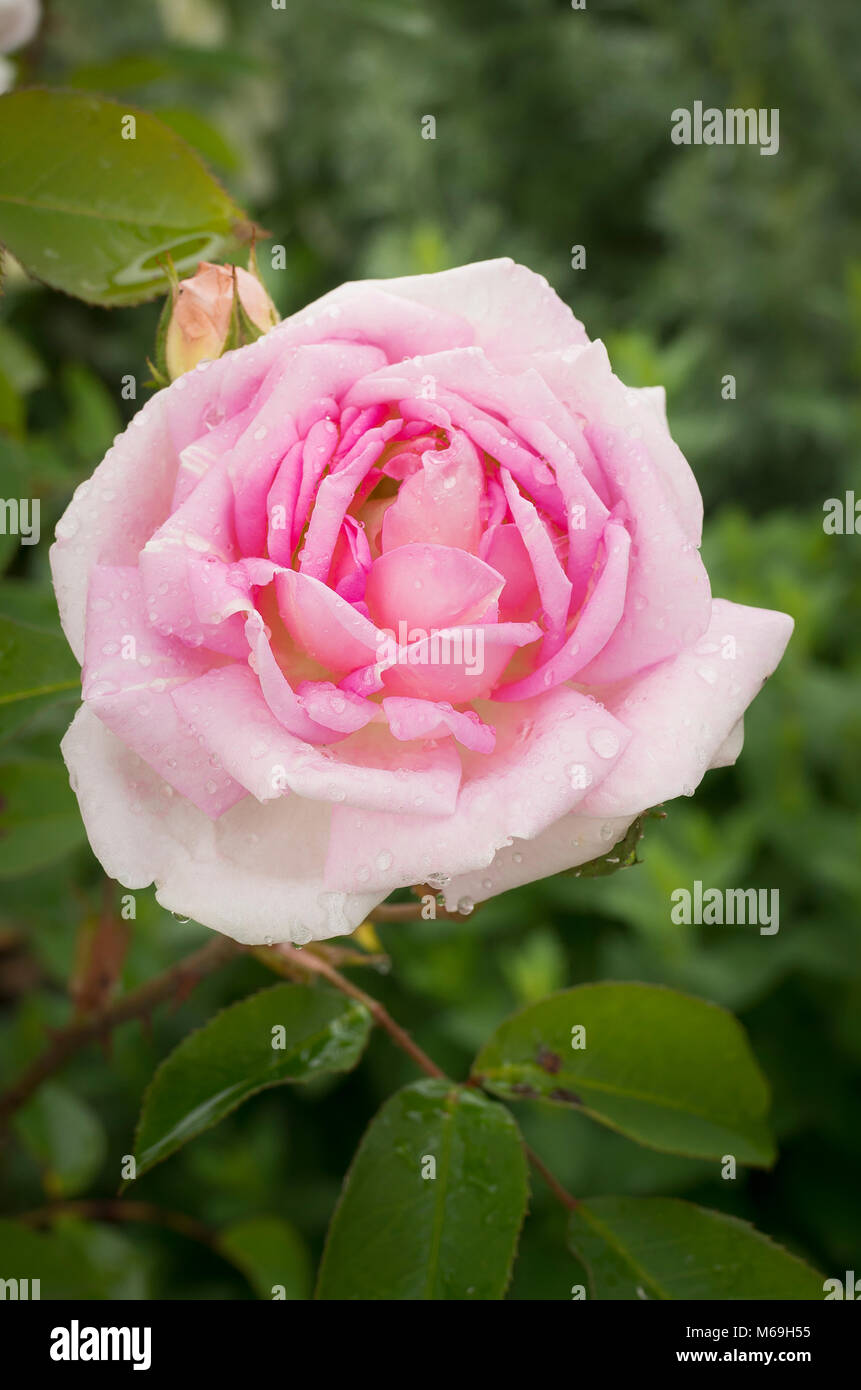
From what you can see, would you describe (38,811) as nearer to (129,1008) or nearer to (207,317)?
(129,1008)

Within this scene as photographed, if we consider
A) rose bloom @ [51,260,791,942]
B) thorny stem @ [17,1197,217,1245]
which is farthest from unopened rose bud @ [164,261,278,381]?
thorny stem @ [17,1197,217,1245]

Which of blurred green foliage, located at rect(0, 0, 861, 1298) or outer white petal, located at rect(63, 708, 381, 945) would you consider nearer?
outer white petal, located at rect(63, 708, 381, 945)

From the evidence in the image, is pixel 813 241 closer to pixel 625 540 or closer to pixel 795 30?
pixel 795 30

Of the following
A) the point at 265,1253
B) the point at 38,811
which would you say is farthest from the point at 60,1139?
the point at 38,811

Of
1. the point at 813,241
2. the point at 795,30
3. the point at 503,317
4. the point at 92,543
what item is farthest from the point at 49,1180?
the point at 795,30

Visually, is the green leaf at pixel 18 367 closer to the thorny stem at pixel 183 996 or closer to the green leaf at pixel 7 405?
the green leaf at pixel 7 405

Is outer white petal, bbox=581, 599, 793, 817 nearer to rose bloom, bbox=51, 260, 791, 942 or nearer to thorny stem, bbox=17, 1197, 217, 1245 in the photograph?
rose bloom, bbox=51, 260, 791, 942
